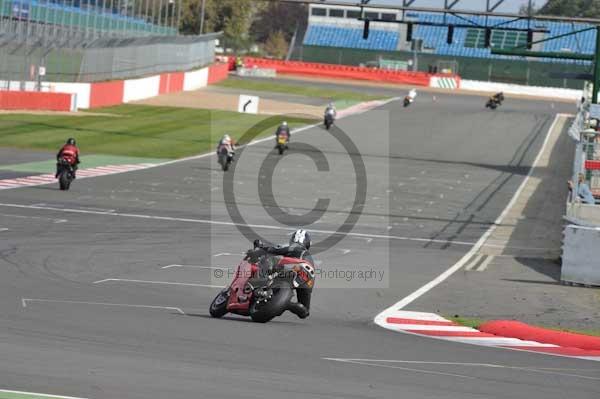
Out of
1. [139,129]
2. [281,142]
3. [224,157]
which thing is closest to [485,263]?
[224,157]

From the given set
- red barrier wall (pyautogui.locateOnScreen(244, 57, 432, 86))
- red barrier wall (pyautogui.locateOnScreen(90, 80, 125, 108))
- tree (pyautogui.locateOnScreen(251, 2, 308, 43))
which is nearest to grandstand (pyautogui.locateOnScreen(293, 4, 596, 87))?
red barrier wall (pyautogui.locateOnScreen(244, 57, 432, 86))

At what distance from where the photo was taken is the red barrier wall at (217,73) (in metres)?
97.6

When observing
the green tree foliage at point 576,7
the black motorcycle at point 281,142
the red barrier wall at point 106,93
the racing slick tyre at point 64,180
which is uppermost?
the green tree foliage at point 576,7

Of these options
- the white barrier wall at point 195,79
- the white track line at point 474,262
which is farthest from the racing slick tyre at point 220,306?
the white barrier wall at point 195,79

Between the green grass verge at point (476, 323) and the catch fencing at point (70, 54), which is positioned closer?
the green grass verge at point (476, 323)

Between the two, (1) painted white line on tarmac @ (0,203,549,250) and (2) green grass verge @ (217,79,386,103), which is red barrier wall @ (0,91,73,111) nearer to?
(1) painted white line on tarmac @ (0,203,549,250)

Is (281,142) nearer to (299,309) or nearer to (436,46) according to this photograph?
(299,309)

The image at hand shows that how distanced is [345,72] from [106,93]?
51550mm

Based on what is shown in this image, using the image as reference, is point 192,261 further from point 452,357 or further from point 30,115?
point 30,115

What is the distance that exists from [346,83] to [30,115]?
183ft

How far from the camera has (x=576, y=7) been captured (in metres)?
47.4

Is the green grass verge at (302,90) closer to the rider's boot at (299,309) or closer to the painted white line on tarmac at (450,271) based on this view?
the painted white line on tarmac at (450,271)

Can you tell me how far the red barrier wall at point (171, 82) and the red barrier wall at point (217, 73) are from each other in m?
11.2

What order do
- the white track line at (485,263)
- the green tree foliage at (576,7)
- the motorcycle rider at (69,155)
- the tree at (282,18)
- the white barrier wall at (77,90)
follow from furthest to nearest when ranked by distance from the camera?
the tree at (282,18) → the white barrier wall at (77,90) → the green tree foliage at (576,7) → the motorcycle rider at (69,155) → the white track line at (485,263)
